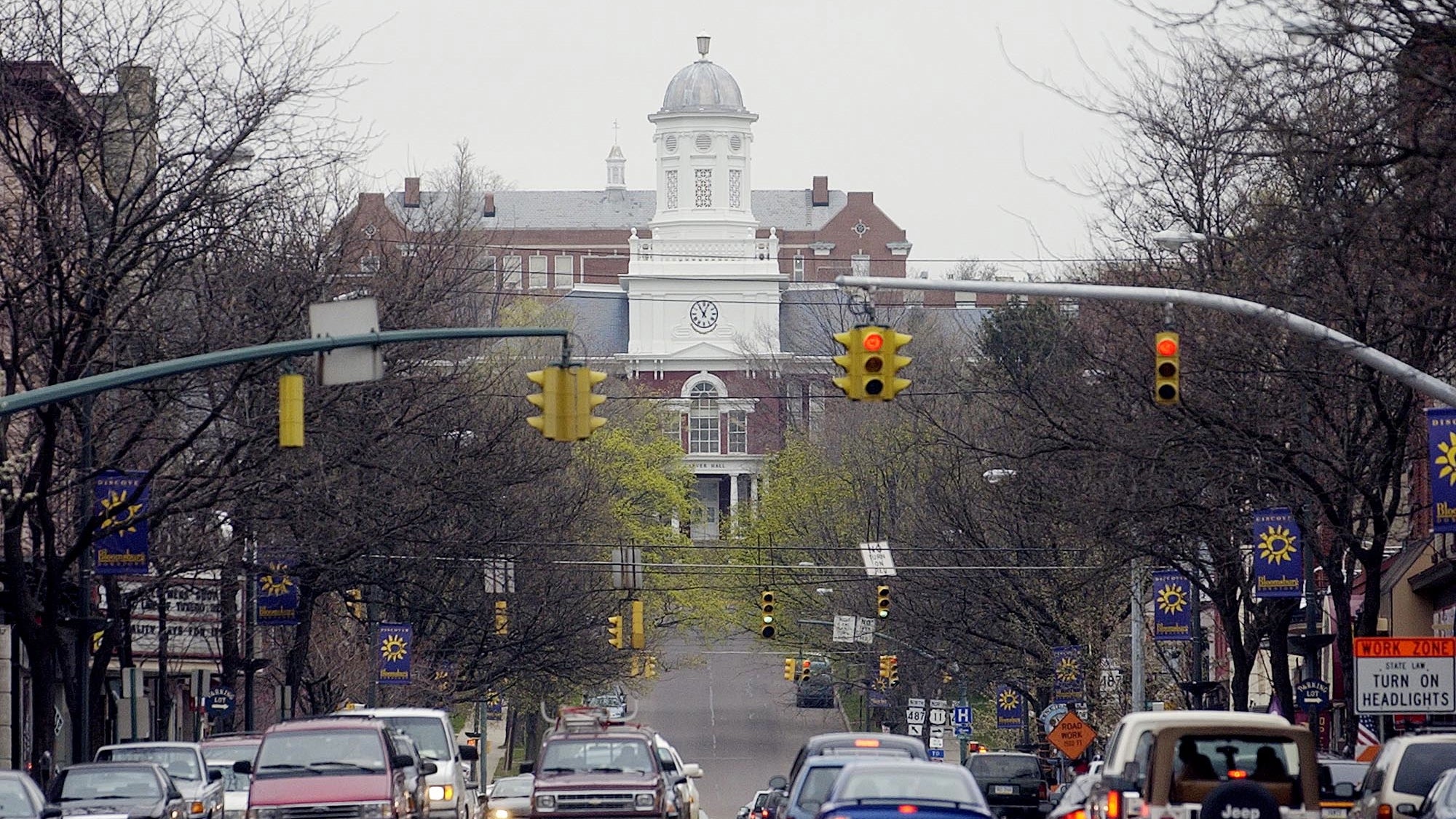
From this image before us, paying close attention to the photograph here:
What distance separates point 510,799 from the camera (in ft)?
128

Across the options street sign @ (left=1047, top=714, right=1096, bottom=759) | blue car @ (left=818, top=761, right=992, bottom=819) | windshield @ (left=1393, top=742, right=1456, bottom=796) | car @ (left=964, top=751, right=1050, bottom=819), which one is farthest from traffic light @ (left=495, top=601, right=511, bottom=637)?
blue car @ (left=818, top=761, right=992, bottom=819)

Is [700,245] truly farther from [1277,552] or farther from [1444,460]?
[1444,460]

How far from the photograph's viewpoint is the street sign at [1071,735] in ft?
136

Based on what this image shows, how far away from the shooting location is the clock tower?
5138 inches

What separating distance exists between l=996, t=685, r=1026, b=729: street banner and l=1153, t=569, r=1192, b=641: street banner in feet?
60.8

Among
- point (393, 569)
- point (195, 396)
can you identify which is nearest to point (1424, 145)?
point (195, 396)

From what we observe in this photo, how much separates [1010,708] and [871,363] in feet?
127

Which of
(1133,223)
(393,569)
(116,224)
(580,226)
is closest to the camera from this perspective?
(116,224)

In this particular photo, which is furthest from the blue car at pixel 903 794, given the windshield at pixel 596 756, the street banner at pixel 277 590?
the street banner at pixel 277 590

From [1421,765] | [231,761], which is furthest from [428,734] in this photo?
[1421,765]

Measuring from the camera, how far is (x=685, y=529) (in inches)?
4176

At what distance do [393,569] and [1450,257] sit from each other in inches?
1202

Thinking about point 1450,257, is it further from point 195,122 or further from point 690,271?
point 690,271

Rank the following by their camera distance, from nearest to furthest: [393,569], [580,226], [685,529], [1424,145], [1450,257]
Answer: [1424,145]
[1450,257]
[393,569]
[685,529]
[580,226]
